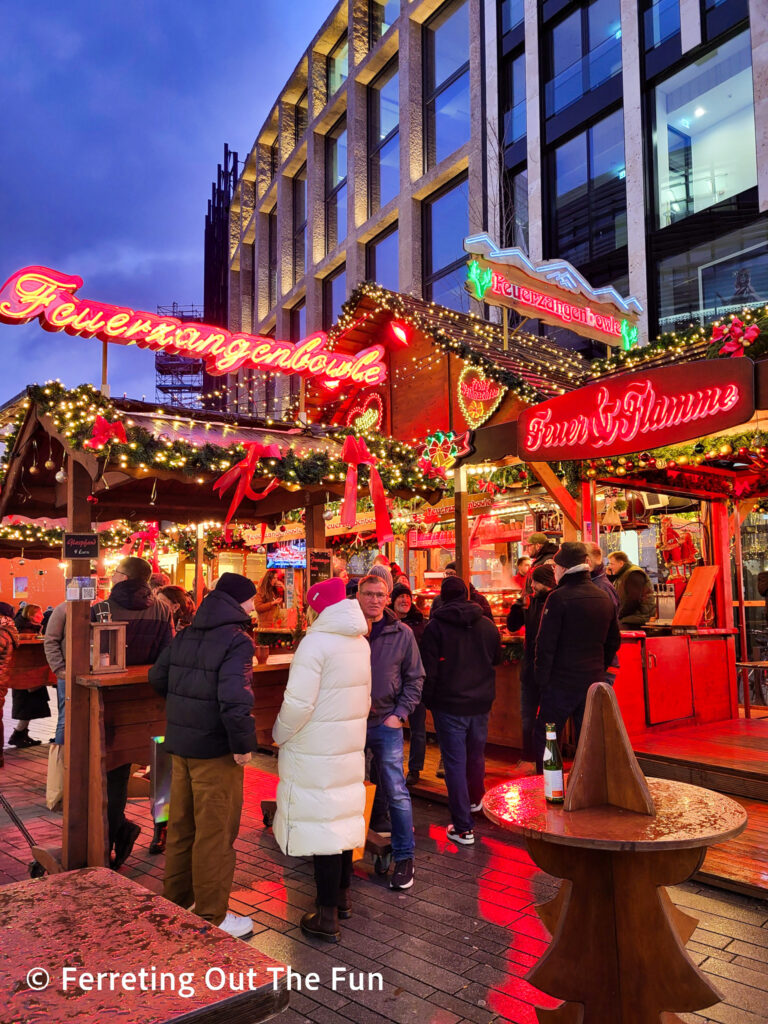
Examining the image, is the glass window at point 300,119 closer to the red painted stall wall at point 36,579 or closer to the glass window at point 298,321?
the glass window at point 298,321

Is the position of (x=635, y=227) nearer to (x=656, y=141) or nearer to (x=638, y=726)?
(x=656, y=141)

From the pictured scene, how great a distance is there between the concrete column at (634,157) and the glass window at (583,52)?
0.43 m

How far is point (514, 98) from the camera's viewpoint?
1822cm

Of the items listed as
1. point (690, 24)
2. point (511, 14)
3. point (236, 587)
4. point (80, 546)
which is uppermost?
point (511, 14)

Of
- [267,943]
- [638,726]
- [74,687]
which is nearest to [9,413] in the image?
[74,687]

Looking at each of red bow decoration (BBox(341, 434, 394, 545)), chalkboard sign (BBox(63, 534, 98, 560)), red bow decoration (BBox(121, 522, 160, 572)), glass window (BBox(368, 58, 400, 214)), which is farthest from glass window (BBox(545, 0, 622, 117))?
chalkboard sign (BBox(63, 534, 98, 560))

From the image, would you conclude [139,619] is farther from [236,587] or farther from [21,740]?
[21,740]

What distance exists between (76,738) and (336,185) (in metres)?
24.5

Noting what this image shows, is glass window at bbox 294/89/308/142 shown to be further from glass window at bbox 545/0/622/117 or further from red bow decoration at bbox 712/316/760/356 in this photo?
red bow decoration at bbox 712/316/760/356

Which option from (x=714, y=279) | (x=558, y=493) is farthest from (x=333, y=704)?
(x=714, y=279)

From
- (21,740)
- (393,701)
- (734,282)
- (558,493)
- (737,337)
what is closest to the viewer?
(393,701)

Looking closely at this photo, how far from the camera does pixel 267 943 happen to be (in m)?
3.74

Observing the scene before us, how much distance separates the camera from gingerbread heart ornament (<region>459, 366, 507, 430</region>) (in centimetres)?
1082

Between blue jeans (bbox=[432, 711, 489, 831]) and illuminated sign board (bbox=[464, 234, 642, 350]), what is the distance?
19.6ft
